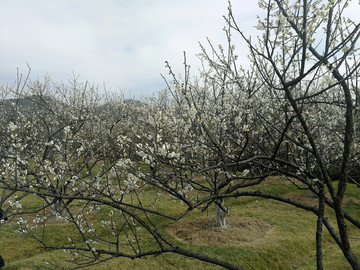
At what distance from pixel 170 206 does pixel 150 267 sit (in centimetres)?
649

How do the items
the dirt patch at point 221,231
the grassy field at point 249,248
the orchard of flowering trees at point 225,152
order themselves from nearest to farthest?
the orchard of flowering trees at point 225,152 < the grassy field at point 249,248 < the dirt patch at point 221,231

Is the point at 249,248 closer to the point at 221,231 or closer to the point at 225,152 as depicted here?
the point at 221,231

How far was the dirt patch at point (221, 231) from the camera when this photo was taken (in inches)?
401

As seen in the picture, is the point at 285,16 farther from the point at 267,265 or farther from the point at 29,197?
the point at 29,197

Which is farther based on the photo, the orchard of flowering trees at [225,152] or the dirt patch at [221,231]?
the dirt patch at [221,231]

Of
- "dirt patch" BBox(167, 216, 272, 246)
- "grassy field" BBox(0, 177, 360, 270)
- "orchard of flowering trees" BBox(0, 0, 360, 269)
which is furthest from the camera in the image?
"dirt patch" BBox(167, 216, 272, 246)

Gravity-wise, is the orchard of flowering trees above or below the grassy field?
above

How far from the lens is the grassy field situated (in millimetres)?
8559

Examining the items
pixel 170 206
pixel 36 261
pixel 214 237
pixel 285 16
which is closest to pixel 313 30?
pixel 285 16

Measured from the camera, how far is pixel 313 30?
3000mm

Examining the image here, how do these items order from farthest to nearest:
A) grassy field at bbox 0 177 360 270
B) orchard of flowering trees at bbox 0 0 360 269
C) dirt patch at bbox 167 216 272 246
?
dirt patch at bbox 167 216 272 246 → grassy field at bbox 0 177 360 270 → orchard of flowering trees at bbox 0 0 360 269

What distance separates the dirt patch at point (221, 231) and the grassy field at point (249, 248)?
0.04 m

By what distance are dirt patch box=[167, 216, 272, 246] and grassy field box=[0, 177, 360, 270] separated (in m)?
0.04

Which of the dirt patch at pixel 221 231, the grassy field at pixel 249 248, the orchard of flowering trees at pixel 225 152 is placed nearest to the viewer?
the orchard of flowering trees at pixel 225 152
